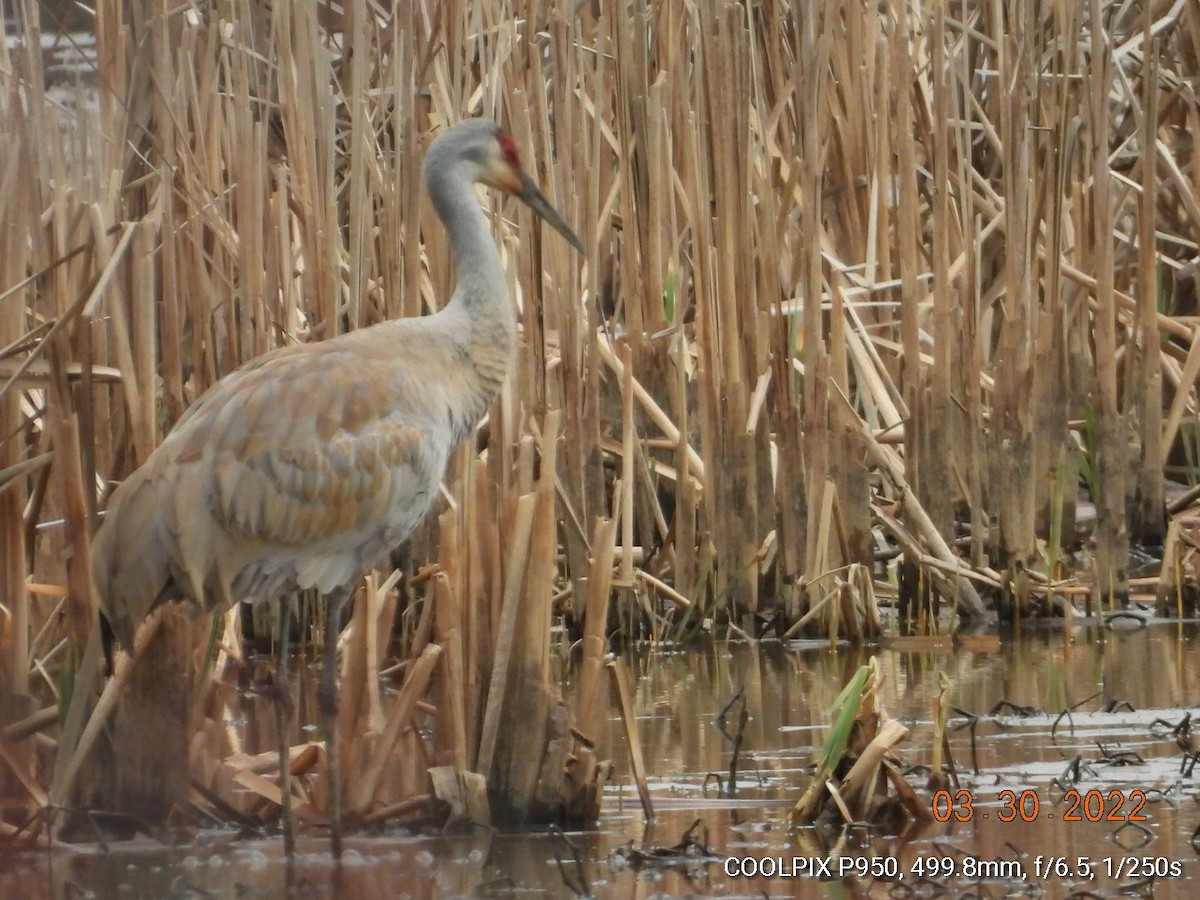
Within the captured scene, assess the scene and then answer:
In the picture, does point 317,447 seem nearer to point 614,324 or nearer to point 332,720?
point 332,720

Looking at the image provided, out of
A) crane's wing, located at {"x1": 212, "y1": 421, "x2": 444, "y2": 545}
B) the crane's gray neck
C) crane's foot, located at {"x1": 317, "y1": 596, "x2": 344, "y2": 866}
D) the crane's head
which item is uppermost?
the crane's head

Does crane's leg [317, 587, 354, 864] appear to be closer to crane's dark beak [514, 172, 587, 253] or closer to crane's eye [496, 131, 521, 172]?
crane's dark beak [514, 172, 587, 253]

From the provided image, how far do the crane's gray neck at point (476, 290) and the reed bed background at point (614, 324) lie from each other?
0.37 metres

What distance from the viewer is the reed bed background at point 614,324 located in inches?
187

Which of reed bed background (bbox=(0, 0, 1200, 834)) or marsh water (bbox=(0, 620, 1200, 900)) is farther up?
reed bed background (bbox=(0, 0, 1200, 834))

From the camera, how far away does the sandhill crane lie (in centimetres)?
462

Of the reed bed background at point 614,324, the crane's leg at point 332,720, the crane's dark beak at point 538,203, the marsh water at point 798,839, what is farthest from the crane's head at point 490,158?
the marsh water at point 798,839

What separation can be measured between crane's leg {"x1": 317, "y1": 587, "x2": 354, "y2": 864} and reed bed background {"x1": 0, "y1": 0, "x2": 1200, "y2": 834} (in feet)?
0.19

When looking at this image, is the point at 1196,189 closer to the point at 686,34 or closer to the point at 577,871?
the point at 686,34

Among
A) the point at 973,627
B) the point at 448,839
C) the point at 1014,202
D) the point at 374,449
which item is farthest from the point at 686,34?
the point at 448,839

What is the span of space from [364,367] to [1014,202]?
308cm

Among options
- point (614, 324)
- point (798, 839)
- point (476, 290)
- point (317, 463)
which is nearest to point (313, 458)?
point (317, 463)

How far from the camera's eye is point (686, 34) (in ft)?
24.0

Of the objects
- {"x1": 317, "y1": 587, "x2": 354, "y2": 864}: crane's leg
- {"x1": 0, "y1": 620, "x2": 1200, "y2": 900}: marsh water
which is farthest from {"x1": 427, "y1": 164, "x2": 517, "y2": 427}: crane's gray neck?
{"x1": 0, "y1": 620, "x2": 1200, "y2": 900}: marsh water
